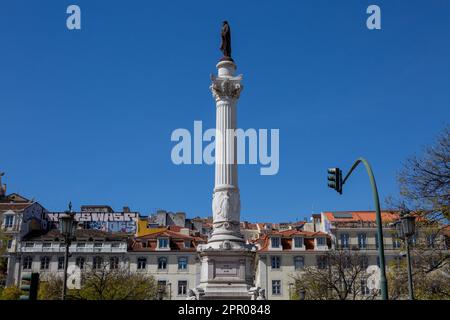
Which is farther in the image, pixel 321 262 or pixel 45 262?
pixel 45 262

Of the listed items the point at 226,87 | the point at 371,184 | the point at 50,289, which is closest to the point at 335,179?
the point at 371,184

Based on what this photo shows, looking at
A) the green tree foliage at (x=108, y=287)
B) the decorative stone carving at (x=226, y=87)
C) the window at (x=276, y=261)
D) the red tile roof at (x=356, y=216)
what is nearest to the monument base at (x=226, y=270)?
the decorative stone carving at (x=226, y=87)

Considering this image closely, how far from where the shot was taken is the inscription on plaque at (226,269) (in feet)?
90.5

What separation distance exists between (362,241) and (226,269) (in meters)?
36.4

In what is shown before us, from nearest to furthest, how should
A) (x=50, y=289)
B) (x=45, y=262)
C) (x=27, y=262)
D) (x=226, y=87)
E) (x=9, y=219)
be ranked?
(x=226, y=87), (x=50, y=289), (x=45, y=262), (x=27, y=262), (x=9, y=219)

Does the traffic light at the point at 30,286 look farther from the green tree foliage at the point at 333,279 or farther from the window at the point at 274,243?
the window at the point at 274,243

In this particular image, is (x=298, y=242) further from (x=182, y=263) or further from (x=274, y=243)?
(x=182, y=263)

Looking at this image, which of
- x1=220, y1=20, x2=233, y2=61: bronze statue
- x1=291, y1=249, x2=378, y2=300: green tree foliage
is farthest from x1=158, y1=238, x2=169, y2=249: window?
x1=220, y1=20, x2=233, y2=61: bronze statue

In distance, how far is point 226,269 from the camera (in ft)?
90.8

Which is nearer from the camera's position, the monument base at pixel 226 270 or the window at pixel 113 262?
the monument base at pixel 226 270

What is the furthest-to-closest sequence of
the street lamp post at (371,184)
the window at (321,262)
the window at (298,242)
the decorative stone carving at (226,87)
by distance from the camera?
the window at (298,242) < the window at (321,262) < the decorative stone carving at (226,87) < the street lamp post at (371,184)

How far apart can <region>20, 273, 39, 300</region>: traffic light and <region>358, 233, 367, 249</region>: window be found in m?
54.9

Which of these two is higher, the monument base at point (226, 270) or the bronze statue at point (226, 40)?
the bronze statue at point (226, 40)

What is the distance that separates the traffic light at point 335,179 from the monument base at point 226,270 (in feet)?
37.1
